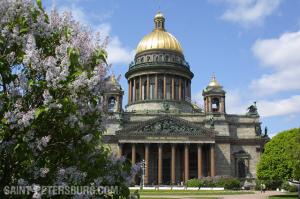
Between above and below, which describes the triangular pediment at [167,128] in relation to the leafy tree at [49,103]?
above

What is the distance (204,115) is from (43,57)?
3196 inches

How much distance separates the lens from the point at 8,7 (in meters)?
9.06

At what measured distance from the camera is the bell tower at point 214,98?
88.1 m

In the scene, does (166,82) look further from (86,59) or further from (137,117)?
(86,59)

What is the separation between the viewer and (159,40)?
331ft

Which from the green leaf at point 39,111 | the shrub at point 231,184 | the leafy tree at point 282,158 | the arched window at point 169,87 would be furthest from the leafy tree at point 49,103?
the arched window at point 169,87

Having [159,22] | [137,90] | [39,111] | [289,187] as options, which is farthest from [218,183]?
[39,111]

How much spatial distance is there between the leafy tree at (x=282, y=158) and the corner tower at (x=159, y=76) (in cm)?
4015

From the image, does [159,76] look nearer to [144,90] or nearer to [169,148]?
[144,90]

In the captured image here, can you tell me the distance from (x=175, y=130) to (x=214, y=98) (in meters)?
13.2

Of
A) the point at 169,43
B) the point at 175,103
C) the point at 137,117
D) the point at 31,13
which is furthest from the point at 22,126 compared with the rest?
the point at 169,43

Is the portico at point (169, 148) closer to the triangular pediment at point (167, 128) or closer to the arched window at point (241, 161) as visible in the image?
the triangular pediment at point (167, 128)

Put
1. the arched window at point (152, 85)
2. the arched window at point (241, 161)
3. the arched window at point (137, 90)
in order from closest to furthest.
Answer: the arched window at point (241, 161)
the arched window at point (152, 85)
the arched window at point (137, 90)

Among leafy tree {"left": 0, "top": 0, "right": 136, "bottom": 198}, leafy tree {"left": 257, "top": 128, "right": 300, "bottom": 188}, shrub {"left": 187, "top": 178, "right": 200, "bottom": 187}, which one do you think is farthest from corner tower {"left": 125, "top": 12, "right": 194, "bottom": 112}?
leafy tree {"left": 0, "top": 0, "right": 136, "bottom": 198}
